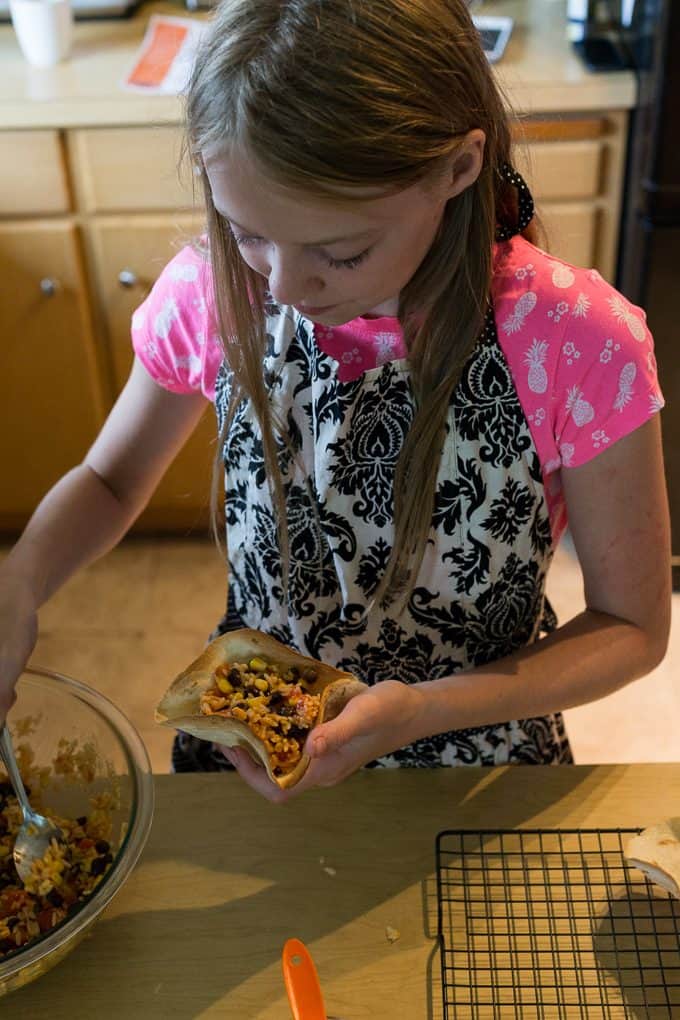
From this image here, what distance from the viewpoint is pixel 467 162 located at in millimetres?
825

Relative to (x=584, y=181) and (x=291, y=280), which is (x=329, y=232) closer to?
(x=291, y=280)

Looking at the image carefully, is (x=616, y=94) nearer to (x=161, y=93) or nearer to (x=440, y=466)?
(x=161, y=93)

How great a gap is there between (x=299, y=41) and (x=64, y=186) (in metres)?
1.56

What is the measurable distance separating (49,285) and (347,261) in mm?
1587

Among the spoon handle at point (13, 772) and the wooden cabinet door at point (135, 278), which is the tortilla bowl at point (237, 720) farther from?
the wooden cabinet door at point (135, 278)

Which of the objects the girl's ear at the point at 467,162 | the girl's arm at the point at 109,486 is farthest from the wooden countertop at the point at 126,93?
the girl's ear at the point at 467,162

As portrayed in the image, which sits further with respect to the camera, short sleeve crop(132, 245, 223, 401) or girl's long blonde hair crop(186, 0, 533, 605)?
short sleeve crop(132, 245, 223, 401)

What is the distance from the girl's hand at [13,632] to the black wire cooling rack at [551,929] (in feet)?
1.31

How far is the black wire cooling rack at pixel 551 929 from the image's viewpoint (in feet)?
2.76

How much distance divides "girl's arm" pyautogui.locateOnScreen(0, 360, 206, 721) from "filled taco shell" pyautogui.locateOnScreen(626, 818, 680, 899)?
23.3 inches

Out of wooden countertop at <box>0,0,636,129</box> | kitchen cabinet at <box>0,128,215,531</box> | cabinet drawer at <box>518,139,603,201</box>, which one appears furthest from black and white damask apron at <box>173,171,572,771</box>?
cabinet drawer at <box>518,139,603,201</box>

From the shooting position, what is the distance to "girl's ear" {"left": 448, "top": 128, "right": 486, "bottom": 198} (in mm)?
810

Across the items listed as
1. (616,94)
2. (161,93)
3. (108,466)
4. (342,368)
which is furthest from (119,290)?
(342,368)

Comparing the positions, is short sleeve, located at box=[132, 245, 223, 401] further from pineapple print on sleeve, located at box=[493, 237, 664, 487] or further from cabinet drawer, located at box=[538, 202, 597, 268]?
cabinet drawer, located at box=[538, 202, 597, 268]
